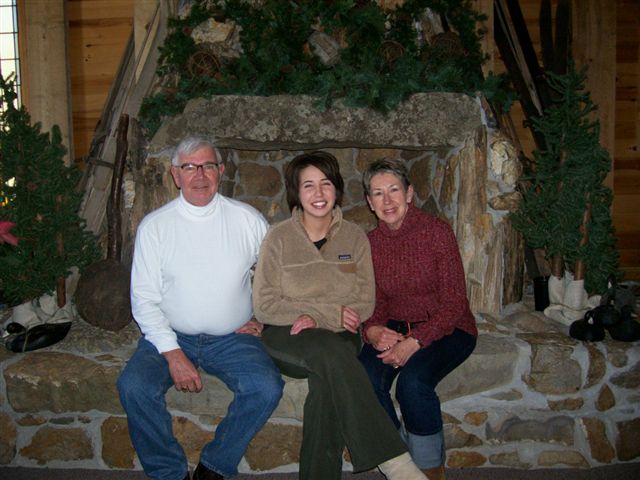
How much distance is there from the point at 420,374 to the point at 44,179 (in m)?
1.94

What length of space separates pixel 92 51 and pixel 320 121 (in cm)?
205

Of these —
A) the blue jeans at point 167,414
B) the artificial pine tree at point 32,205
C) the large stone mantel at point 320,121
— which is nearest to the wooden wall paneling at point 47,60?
the artificial pine tree at point 32,205

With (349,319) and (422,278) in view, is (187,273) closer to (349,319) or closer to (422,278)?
(349,319)

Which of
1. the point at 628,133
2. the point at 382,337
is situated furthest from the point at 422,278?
the point at 628,133

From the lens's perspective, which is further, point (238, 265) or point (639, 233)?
point (639, 233)

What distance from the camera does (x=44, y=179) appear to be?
2525 mm

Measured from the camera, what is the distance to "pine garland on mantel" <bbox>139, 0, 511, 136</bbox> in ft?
8.11

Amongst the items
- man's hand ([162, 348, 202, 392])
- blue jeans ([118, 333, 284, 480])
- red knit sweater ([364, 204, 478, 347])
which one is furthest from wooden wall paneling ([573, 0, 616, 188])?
man's hand ([162, 348, 202, 392])

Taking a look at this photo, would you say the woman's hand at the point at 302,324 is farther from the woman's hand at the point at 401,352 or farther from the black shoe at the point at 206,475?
the black shoe at the point at 206,475

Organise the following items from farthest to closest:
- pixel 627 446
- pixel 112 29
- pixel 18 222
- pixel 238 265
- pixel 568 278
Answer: pixel 112 29 < pixel 568 278 < pixel 18 222 < pixel 627 446 < pixel 238 265

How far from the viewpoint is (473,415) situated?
225cm

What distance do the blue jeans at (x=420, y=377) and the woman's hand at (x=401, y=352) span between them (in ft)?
0.08

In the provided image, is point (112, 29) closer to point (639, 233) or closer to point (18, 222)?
point (18, 222)

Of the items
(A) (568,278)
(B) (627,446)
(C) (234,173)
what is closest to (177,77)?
(C) (234,173)
